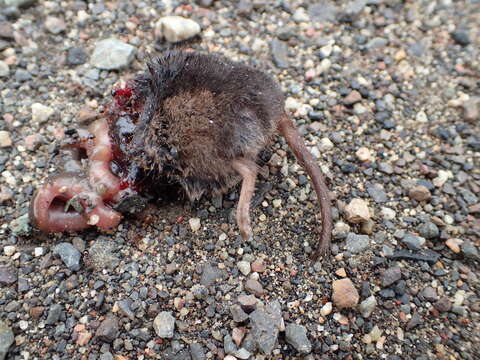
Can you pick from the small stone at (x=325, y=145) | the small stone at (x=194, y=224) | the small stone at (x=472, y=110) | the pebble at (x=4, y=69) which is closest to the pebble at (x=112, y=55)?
Result: the pebble at (x=4, y=69)

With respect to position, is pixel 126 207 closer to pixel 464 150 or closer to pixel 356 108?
pixel 356 108

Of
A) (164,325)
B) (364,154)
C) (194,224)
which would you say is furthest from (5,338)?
(364,154)

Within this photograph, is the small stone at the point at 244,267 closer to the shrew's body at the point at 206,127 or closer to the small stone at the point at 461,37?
the shrew's body at the point at 206,127

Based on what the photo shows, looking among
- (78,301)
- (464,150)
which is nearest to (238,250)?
(78,301)

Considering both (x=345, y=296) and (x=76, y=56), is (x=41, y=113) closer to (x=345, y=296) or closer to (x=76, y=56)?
(x=76, y=56)

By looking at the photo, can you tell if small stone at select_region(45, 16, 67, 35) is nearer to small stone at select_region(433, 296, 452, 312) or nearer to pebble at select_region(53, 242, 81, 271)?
pebble at select_region(53, 242, 81, 271)
